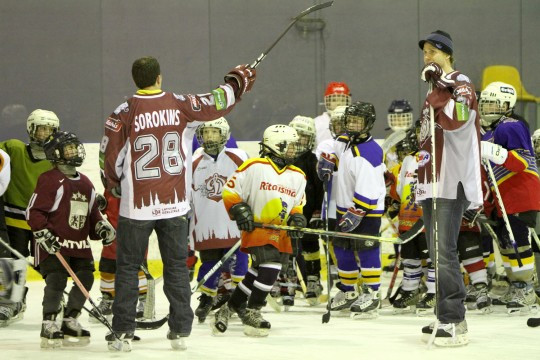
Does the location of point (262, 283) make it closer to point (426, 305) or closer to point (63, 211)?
point (63, 211)

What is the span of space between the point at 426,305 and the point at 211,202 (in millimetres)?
1507

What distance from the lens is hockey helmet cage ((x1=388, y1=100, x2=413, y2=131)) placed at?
30.6ft

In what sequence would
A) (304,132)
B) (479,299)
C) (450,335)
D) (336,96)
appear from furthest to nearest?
(336,96) < (304,132) < (479,299) < (450,335)

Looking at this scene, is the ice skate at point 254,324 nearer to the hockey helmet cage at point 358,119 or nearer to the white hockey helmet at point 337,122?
the hockey helmet cage at point 358,119

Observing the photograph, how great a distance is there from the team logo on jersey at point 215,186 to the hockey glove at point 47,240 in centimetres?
142

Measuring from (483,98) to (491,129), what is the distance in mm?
219

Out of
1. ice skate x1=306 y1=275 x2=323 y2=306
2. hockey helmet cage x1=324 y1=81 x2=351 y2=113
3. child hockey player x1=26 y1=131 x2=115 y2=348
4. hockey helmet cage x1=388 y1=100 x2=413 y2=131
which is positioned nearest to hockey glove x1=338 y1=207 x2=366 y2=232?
ice skate x1=306 y1=275 x2=323 y2=306

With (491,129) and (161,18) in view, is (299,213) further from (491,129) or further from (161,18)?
(161,18)

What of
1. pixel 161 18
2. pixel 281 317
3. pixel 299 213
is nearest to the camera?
pixel 299 213

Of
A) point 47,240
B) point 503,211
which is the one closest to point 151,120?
point 47,240

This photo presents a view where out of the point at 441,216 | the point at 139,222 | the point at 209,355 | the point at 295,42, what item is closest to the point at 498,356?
the point at 441,216

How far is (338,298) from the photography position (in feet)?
23.3

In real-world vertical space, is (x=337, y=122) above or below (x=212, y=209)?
above

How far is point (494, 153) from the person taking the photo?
6453 mm
